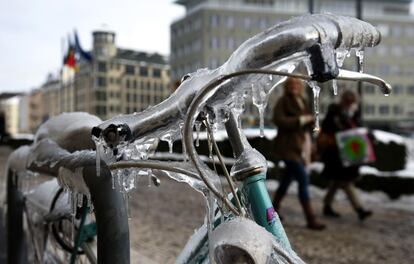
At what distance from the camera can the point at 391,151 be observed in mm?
13734

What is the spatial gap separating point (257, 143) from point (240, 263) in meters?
12.7

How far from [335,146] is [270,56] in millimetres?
6310

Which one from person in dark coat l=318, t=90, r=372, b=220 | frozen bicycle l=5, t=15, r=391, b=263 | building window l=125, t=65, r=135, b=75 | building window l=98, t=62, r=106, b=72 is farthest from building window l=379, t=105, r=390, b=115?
frozen bicycle l=5, t=15, r=391, b=263

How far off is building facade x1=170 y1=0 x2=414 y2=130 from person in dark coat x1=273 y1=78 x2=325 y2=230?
3226 inches

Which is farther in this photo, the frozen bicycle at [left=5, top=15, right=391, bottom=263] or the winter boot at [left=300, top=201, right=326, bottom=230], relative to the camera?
the winter boot at [left=300, top=201, right=326, bottom=230]

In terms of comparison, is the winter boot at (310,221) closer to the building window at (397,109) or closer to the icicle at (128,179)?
the icicle at (128,179)

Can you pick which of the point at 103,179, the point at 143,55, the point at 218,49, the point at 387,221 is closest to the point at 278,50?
the point at 103,179

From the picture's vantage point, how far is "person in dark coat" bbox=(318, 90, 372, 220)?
730cm

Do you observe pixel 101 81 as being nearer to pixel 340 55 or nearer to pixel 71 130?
pixel 71 130

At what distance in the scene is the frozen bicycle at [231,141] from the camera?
120 cm

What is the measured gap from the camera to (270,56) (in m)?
1.26

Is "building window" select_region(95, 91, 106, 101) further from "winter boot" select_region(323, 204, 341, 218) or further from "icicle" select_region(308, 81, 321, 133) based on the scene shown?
"icicle" select_region(308, 81, 321, 133)

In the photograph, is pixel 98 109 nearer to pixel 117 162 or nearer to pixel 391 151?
pixel 391 151

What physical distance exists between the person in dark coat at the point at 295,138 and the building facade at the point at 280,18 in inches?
3226
